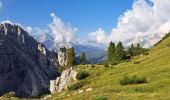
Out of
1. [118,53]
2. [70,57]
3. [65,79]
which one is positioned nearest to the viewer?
[65,79]

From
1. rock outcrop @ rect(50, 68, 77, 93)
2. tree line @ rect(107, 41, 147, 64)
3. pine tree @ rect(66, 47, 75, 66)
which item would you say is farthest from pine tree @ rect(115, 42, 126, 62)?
pine tree @ rect(66, 47, 75, 66)

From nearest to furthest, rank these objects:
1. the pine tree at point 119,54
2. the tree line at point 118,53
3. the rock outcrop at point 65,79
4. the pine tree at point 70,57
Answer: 1. the rock outcrop at point 65,79
2. the pine tree at point 119,54
3. the tree line at point 118,53
4. the pine tree at point 70,57

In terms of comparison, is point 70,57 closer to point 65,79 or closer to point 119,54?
point 119,54

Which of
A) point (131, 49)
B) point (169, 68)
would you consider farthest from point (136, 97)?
point (131, 49)

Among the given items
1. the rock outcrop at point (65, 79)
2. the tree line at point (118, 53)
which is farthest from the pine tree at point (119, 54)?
the rock outcrop at point (65, 79)

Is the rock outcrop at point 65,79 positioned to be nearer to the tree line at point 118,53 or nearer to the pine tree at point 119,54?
the tree line at point 118,53

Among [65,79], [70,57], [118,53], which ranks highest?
[70,57]

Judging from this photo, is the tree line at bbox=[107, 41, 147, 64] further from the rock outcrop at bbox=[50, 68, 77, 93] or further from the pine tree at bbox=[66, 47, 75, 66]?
the pine tree at bbox=[66, 47, 75, 66]

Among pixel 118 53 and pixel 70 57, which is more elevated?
pixel 70 57

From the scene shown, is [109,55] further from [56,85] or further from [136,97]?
[136,97]

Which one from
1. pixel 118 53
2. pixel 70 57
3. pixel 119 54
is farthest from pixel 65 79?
pixel 70 57

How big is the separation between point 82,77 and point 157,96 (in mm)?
70644

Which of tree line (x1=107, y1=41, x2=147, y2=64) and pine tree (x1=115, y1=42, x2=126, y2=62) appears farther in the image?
tree line (x1=107, y1=41, x2=147, y2=64)

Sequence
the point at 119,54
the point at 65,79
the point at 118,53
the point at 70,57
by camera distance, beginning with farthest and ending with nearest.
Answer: the point at 70,57, the point at 118,53, the point at 119,54, the point at 65,79
